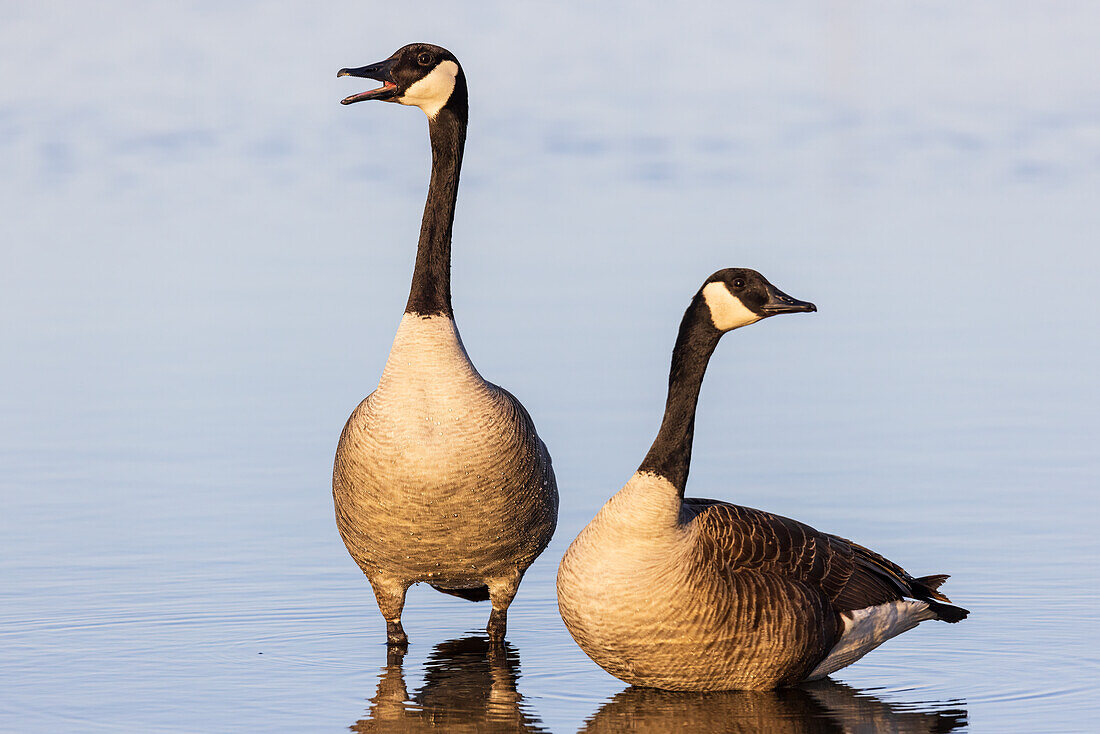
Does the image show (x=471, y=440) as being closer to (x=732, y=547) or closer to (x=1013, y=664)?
(x=732, y=547)

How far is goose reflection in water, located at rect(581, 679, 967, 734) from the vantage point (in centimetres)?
905

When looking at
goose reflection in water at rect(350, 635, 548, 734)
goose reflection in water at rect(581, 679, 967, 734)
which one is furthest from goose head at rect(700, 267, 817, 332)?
goose reflection in water at rect(350, 635, 548, 734)

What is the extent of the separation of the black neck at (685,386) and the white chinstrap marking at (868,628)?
3.83 feet

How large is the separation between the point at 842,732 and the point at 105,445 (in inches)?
314

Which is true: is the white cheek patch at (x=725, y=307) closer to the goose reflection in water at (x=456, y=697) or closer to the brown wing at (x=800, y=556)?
the brown wing at (x=800, y=556)

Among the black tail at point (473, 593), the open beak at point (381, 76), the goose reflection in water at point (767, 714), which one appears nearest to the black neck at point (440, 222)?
the open beak at point (381, 76)

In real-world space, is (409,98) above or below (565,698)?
above

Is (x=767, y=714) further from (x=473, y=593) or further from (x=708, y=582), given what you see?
(x=473, y=593)

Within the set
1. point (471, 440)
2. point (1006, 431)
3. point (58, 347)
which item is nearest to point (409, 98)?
point (471, 440)

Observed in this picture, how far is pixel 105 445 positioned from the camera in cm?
1508

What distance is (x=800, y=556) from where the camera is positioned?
9867 mm

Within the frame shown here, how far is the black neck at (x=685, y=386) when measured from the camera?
31.9 feet

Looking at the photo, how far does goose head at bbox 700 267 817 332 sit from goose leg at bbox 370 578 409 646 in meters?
2.50

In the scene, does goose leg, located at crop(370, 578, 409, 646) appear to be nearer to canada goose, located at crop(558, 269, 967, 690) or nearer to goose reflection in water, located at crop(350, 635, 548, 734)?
goose reflection in water, located at crop(350, 635, 548, 734)
